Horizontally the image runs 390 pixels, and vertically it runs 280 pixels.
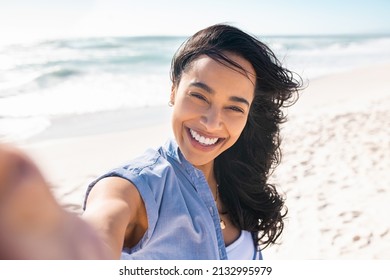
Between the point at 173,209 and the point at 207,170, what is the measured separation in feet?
2.03

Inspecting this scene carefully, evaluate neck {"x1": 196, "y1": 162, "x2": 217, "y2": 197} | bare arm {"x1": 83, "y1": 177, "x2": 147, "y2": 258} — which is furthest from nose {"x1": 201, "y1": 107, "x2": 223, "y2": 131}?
bare arm {"x1": 83, "y1": 177, "x2": 147, "y2": 258}

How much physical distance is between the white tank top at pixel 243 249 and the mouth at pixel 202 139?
472 millimetres

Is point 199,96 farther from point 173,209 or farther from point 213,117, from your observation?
point 173,209

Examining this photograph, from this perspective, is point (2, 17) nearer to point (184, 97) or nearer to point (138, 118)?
point (138, 118)

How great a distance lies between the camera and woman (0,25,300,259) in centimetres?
151

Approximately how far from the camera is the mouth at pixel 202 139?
6.24 ft

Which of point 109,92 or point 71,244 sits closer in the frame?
point 71,244

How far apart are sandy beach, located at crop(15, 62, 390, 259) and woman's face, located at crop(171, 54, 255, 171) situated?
3.06ft

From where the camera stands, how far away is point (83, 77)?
1220 cm

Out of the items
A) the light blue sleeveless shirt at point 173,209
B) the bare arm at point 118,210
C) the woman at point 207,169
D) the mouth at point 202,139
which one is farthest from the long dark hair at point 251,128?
the bare arm at point 118,210

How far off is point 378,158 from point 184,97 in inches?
154

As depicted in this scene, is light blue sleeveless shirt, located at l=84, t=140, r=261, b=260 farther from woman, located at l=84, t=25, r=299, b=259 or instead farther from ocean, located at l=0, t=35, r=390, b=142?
ocean, located at l=0, t=35, r=390, b=142

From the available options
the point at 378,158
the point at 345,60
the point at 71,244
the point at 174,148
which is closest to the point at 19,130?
the point at 378,158

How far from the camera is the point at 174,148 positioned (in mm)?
1937
